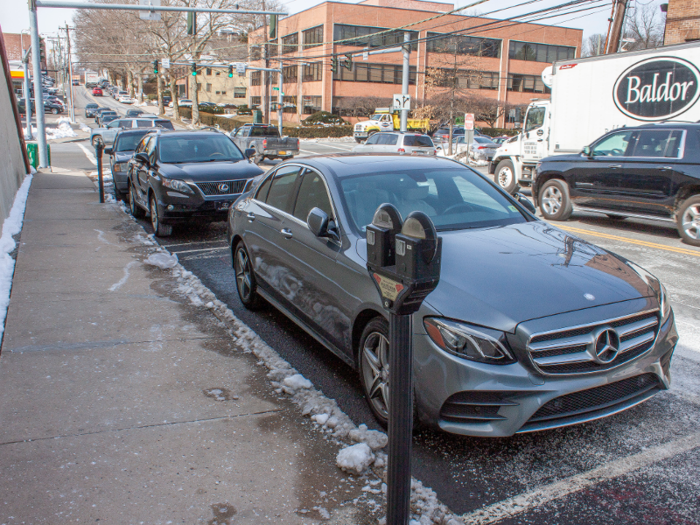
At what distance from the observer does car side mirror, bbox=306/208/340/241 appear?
4168mm

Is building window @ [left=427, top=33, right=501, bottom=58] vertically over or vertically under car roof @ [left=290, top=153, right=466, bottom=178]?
over

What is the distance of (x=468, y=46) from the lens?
52.1m

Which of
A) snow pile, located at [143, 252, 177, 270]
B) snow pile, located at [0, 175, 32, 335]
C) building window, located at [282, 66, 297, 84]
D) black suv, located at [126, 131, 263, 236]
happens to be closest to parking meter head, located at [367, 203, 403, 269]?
snow pile, located at [0, 175, 32, 335]

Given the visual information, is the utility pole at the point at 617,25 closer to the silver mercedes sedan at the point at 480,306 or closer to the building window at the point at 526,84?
the silver mercedes sedan at the point at 480,306

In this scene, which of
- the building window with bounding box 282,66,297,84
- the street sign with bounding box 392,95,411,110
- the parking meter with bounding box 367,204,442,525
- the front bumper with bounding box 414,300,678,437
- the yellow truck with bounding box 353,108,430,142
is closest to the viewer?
the parking meter with bounding box 367,204,442,525

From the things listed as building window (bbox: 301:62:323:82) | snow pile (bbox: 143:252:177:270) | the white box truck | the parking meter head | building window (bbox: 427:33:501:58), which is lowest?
snow pile (bbox: 143:252:177:270)

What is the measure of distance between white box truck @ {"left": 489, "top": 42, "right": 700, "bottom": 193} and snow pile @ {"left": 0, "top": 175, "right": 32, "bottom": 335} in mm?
11997

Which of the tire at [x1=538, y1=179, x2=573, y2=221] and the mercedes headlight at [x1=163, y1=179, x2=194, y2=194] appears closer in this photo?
the mercedes headlight at [x1=163, y1=179, x2=194, y2=194]

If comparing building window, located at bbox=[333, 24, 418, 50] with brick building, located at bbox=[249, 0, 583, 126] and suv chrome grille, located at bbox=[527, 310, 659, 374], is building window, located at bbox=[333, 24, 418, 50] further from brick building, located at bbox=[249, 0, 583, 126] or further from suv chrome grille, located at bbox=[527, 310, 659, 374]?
suv chrome grille, located at bbox=[527, 310, 659, 374]

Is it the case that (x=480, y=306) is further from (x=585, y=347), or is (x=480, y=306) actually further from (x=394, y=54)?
(x=394, y=54)

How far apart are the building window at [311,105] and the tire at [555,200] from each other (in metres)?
50.6

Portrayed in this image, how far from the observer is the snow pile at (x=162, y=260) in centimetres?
796

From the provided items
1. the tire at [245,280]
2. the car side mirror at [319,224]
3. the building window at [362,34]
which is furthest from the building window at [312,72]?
the car side mirror at [319,224]

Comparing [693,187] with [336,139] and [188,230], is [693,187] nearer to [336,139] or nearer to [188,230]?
[188,230]
